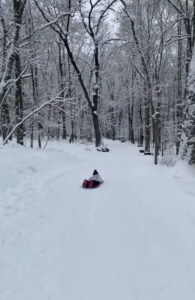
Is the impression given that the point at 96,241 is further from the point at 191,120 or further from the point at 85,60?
the point at 85,60

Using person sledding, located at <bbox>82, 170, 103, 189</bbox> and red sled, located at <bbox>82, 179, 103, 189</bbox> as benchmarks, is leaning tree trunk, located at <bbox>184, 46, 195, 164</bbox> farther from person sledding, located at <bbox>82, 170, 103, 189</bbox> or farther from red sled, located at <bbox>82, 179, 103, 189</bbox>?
red sled, located at <bbox>82, 179, 103, 189</bbox>

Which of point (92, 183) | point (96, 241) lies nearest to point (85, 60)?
point (92, 183)

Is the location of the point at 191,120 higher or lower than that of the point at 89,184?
higher

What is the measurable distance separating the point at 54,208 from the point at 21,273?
185cm

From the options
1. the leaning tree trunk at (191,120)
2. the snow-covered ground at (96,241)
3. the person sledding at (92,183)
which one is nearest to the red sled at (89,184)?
the person sledding at (92,183)

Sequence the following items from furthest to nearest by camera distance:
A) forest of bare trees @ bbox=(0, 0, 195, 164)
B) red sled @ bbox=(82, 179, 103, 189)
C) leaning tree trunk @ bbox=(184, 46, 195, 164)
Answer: forest of bare trees @ bbox=(0, 0, 195, 164), leaning tree trunk @ bbox=(184, 46, 195, 164), red sled @ bbox=(82, 179, 103, 189)

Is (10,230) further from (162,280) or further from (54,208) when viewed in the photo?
(162,280)

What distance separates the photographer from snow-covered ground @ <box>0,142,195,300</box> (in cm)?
226

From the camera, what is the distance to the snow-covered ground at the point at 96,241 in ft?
7.40

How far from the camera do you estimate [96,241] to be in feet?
10.1

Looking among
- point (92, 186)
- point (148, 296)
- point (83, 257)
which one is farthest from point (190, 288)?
point (92, 186)

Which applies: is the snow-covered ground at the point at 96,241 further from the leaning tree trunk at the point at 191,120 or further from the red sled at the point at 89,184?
the leaning tree trunk at the point at 191,120

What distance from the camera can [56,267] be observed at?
255cm

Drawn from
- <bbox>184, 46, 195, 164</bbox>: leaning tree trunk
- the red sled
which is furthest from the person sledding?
<bbox>184, 46, 195, 164</bbox>: leaning tree trunk
